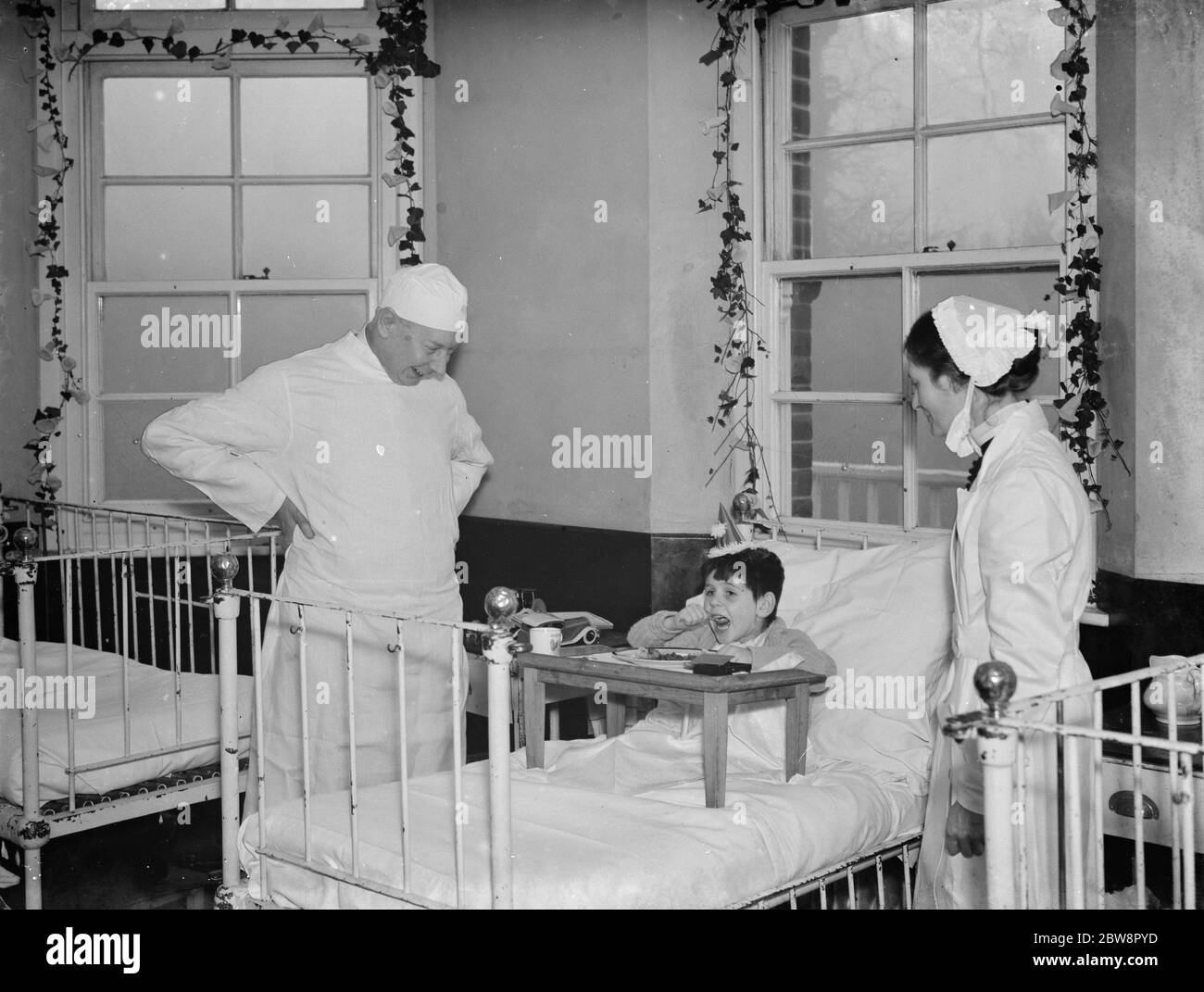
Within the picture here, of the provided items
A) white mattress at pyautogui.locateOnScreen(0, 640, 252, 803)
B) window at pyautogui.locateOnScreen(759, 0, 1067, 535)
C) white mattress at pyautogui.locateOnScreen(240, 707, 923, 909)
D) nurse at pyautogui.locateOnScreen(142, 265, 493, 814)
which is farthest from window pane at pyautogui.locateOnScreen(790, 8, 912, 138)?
A: white mattress at pyautogui.locateOnScreen(0, 640, 252, 803)

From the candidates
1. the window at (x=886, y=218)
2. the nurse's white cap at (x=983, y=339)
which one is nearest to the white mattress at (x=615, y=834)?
the nurse's white cap at (x=983, y=339)

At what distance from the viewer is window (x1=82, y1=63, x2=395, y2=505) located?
16.5 feet

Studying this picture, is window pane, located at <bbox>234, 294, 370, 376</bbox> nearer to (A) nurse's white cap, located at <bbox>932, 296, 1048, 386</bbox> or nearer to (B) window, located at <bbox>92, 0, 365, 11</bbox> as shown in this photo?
(B) window, located at <bbox>92, 0, 365, 11</bbox>

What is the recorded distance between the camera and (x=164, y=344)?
5137 mm

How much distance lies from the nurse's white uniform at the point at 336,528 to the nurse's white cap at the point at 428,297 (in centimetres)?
18

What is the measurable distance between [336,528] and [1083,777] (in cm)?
177

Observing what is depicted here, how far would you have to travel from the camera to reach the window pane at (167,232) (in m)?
5.09

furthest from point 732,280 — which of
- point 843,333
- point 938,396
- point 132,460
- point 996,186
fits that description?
point 132,460

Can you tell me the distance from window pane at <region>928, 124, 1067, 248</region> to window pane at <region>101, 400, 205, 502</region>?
277cm

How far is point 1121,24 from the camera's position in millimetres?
3445

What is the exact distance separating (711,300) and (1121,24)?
142cm
